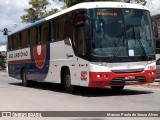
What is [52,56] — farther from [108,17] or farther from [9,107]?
[9,107]

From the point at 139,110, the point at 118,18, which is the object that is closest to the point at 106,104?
the point at 139,110

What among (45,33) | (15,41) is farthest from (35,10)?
(45,33)

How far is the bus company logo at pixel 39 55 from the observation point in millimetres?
19750

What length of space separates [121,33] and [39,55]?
6.39 meters

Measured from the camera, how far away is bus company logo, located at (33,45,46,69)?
19.8m

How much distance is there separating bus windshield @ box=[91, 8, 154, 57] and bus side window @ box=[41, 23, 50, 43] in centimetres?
468

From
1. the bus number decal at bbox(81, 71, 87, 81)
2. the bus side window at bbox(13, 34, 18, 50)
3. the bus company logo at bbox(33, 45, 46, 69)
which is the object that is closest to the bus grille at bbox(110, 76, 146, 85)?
the bus number decal at bbox(81, 71, 87, 81)

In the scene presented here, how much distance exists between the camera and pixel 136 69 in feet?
49.5

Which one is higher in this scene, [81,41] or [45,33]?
[45,33]

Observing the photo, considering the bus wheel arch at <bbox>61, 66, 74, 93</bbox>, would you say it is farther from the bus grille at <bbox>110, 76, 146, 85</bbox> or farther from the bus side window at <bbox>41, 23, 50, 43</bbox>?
the bus grille at <bbox>110, 76, 146, 85</bbox>

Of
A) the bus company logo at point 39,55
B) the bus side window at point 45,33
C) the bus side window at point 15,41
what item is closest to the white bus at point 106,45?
the bus side window at point 45,33

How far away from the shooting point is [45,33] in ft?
64.1

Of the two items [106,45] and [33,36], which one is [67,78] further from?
[33,36]

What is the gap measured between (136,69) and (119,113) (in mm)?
4690
